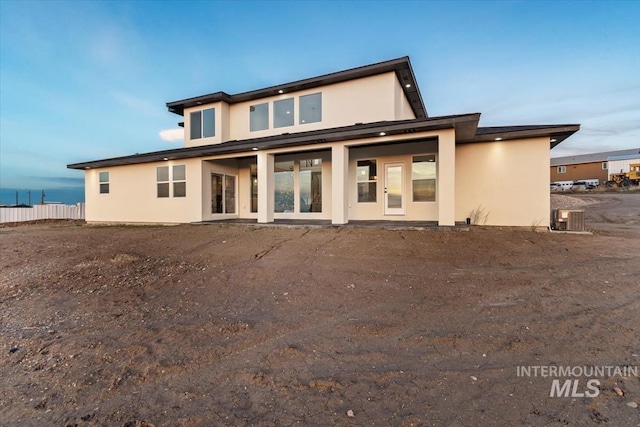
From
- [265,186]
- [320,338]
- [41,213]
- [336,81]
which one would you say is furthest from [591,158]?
[41,213]

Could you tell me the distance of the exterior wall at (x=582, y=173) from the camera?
4372cm

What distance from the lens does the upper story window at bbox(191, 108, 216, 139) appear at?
590 inches

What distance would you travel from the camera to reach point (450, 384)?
227 cm

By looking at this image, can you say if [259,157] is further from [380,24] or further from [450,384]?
[450,384]

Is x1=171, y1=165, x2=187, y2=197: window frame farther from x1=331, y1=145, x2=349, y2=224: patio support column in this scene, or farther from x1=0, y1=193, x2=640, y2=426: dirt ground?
x1=331, y1=145, x2=349, y2=224: patio support column

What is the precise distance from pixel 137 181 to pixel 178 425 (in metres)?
15.3

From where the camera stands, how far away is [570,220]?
9656 millimetres

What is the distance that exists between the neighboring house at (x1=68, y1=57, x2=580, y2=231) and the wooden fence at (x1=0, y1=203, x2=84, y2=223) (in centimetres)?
Answer: 690

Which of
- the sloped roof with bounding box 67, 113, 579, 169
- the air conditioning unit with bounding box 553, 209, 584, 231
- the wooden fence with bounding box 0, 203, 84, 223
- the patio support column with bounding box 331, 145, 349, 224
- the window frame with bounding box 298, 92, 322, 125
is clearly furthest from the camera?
the wooden fence with bounding box 0, 203, 84, 223

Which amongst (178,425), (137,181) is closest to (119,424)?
(178,425)

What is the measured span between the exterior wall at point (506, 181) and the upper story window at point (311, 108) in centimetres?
595

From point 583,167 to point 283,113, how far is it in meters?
52.2

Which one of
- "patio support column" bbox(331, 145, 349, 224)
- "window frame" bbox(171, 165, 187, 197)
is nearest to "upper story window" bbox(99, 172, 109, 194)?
"window frame" bbox(171, 165, 187, 197)

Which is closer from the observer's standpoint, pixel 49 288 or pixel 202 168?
pixel 49 288
